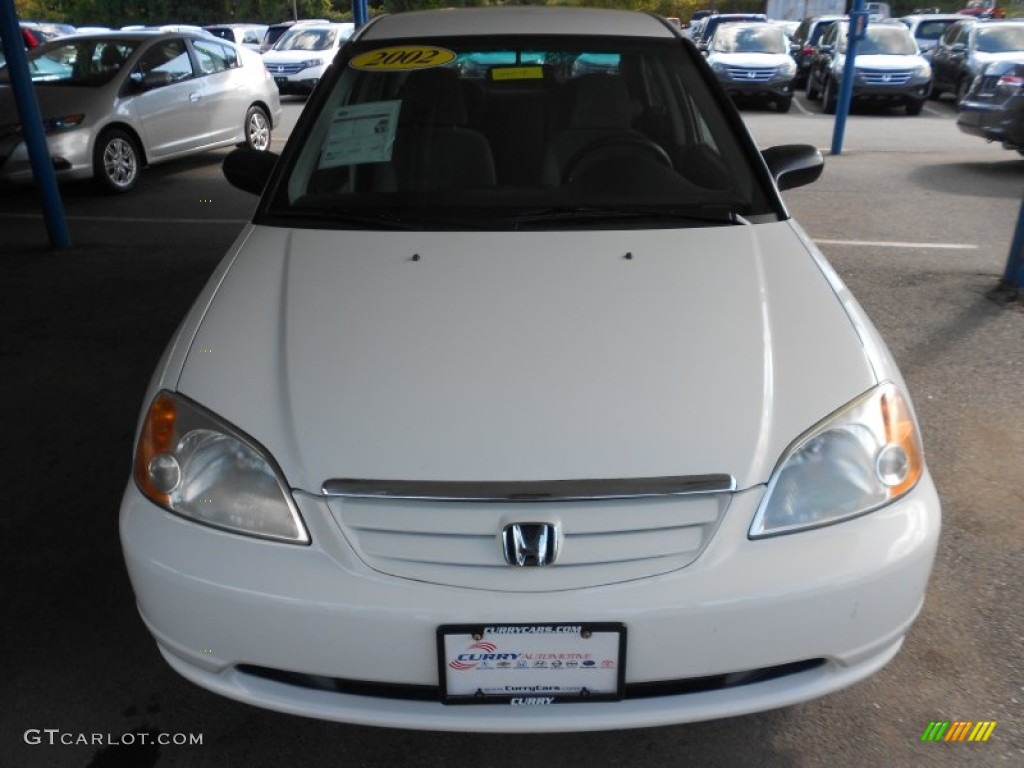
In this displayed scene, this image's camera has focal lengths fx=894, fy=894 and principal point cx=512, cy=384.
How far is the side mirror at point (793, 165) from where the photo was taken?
2.90m

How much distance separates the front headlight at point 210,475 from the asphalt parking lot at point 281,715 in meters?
0.63

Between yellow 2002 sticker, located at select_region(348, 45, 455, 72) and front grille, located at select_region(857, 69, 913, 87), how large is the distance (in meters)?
12.4

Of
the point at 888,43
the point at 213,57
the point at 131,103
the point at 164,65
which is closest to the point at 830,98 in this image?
the point at 888,43

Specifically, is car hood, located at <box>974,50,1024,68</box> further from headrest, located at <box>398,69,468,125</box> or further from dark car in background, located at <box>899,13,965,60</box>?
headrest, located at <box>398,69,468,125</box>

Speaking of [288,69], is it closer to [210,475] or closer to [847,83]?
[847,83]

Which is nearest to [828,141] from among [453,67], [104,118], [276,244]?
[104,118]

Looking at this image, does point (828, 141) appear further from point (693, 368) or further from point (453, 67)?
point (693, 368)

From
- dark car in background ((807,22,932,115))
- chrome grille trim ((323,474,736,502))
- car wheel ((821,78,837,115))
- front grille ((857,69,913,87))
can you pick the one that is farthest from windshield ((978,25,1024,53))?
chrome grille trim ((323,474,736,502))

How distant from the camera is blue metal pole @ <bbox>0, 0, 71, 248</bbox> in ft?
19.0

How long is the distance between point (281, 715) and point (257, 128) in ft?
29.2

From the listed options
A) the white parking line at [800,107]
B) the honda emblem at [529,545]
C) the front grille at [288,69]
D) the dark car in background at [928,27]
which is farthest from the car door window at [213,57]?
the dark car in background at [928,27]

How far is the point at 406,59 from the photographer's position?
9.42ft

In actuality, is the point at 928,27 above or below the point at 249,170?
below

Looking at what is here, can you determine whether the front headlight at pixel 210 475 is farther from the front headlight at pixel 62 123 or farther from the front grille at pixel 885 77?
the front grille at pixel 885 77
